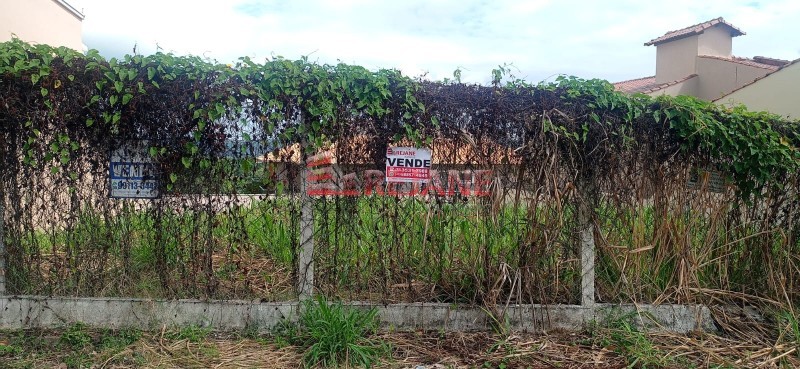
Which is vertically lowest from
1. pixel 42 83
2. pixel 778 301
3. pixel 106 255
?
pixel 778 301

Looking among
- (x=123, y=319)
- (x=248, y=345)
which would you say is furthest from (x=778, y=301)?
(x=123, y=319)

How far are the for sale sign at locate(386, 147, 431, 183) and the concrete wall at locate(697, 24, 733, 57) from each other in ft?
52.4

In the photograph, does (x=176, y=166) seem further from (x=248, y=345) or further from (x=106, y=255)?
(x=248, y=345)

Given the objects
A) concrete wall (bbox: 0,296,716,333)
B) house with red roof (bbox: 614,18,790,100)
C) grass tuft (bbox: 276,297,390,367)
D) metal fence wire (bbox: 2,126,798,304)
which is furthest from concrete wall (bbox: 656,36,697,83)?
grass tuft (bbox: 276,297,390,367)

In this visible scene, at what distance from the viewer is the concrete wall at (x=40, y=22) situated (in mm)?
9531

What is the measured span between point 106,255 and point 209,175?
3.86ft

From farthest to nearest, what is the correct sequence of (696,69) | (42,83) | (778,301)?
(696,69)
(778,301)
(42,83)

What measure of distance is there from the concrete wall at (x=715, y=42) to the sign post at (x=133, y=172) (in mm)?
17483

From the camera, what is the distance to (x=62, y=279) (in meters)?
4.44

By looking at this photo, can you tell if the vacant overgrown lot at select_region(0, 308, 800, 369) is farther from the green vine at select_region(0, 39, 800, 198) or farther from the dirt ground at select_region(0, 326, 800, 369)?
the green vine at select_region(0, 39, 800, 198)

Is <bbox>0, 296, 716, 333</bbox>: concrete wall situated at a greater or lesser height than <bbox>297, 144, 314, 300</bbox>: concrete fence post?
lesser

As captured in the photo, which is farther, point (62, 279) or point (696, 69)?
point (696, 69)

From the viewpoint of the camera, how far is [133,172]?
4.30 meters

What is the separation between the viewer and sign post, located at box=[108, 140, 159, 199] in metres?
4.27
